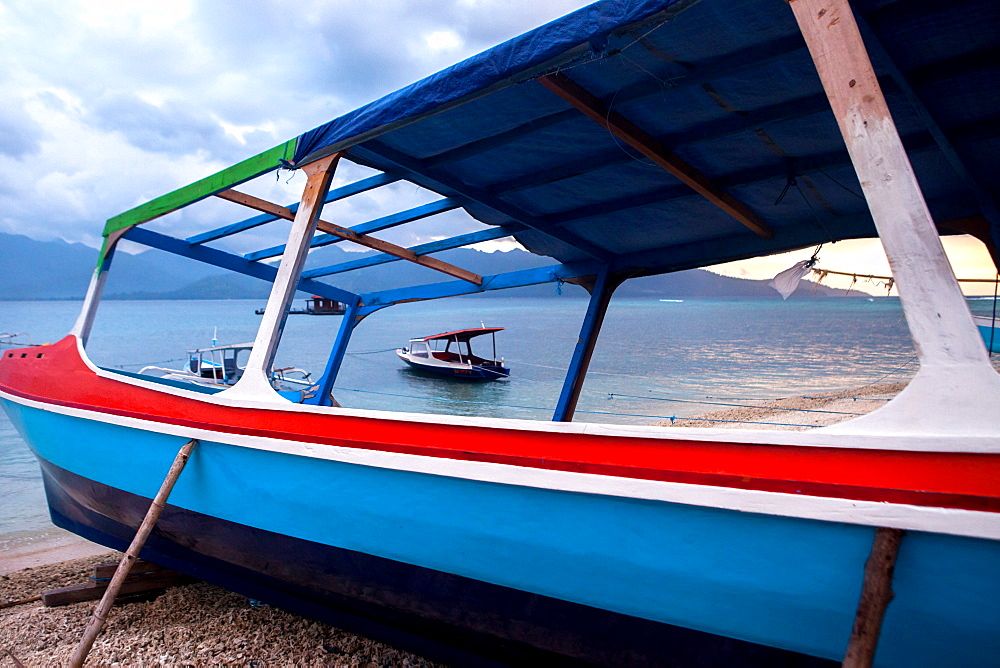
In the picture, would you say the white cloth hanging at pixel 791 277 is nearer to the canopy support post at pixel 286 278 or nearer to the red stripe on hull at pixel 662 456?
the red stripe on hull at pixel 662 456

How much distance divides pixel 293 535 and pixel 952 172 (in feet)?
14.7

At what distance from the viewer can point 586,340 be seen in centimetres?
546

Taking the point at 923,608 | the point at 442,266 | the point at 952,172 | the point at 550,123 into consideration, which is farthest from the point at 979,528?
the point at 442,266

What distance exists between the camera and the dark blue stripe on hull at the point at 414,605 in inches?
80.5

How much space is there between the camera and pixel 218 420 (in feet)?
10.1

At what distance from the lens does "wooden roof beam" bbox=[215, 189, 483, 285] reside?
4492 millimetres

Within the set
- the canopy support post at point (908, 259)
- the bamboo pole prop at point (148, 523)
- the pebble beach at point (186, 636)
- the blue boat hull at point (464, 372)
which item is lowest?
the pebble beach at point (186, 636)

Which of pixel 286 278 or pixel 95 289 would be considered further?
pixel 95 289

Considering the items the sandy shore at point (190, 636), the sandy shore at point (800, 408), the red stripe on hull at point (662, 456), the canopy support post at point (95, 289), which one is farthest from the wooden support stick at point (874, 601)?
the sandy shore at point (800, 408)

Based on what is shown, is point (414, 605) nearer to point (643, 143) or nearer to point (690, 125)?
point (643, 143)

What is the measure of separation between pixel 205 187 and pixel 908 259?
4109 mm

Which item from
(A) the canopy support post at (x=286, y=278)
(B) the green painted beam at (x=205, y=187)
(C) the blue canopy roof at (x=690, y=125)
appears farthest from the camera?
(B) the green painted beam at (x=205, y=187)

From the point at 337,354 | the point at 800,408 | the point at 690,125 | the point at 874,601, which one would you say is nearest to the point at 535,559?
the point at 874,601

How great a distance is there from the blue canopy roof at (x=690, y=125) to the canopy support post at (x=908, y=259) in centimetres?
50
